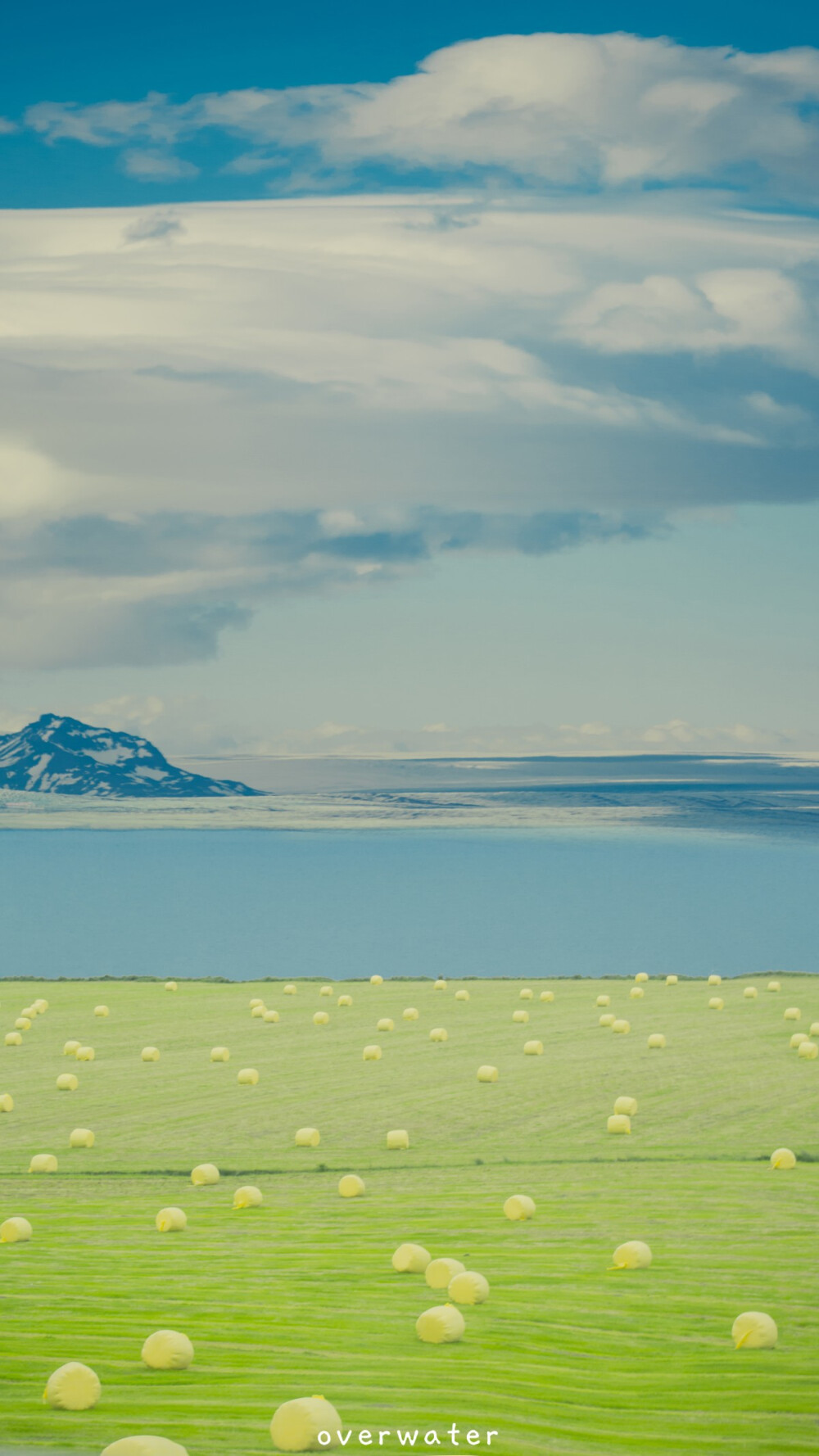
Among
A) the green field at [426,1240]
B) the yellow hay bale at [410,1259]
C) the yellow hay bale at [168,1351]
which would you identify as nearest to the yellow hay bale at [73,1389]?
the green field at [426,1240]

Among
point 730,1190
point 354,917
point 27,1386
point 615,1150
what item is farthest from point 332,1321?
point 354,917

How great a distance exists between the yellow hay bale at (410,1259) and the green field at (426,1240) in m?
0.13

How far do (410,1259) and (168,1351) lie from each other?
278cm

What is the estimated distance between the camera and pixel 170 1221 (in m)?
13.0

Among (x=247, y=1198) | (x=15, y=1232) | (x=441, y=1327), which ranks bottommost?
(x=15, y=1232)

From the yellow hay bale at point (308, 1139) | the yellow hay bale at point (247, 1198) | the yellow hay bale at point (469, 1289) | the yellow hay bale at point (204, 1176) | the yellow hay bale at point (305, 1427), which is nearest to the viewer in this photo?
the yellow hay bale at point (305, 1427)

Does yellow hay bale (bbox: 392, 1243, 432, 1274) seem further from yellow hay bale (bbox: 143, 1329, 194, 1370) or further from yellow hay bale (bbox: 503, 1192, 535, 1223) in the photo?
yellow hay bale (bbox: 143, 1329, 194, 1370)

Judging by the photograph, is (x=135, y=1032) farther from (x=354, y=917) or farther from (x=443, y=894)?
(x=443, y=894)

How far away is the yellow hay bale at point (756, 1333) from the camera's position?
9.13 metres

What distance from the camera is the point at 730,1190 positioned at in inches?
559

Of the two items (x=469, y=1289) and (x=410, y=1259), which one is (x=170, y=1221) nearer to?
(x=410, y=1259)

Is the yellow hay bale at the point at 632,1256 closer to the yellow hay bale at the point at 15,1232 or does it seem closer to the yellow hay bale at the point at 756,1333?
the yellow hay bale at the point at 756,1333

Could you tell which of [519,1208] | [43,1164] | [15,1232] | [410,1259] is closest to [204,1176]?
[43,1164]

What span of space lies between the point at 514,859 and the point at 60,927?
222 feet
